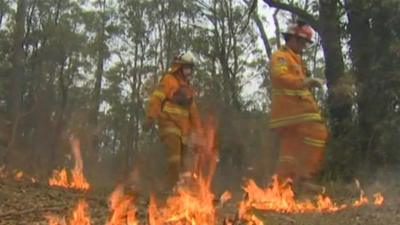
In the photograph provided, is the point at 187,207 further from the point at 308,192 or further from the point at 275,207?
the point at 308,192

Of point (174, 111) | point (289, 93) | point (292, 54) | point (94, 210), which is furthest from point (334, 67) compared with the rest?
point (94, 210)

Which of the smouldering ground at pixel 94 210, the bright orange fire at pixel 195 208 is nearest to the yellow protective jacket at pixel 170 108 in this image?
the smouldering ground at pixel 94 210

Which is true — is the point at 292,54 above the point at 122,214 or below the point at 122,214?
above

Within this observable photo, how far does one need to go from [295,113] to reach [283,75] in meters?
0.44

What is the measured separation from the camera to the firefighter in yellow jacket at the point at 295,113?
6910 millimetres

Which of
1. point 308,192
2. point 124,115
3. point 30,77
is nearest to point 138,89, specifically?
point 124,115

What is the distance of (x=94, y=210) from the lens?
5.62m

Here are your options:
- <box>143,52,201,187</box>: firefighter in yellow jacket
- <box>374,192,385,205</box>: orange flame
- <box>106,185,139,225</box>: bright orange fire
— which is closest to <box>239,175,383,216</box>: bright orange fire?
<box>374,192,385,205</box>: orange flame

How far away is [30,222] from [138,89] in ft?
118

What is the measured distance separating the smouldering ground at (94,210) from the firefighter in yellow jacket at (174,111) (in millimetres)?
979

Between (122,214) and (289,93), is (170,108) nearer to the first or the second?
(289,93)

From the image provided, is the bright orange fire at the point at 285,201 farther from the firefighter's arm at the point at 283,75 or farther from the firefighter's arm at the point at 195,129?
the firefighter's arm at the point at 195,129

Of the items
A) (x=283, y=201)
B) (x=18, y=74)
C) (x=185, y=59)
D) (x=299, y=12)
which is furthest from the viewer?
(x=18, y=74)

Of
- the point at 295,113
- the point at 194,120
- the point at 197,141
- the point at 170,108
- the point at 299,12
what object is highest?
the point at 299,12
